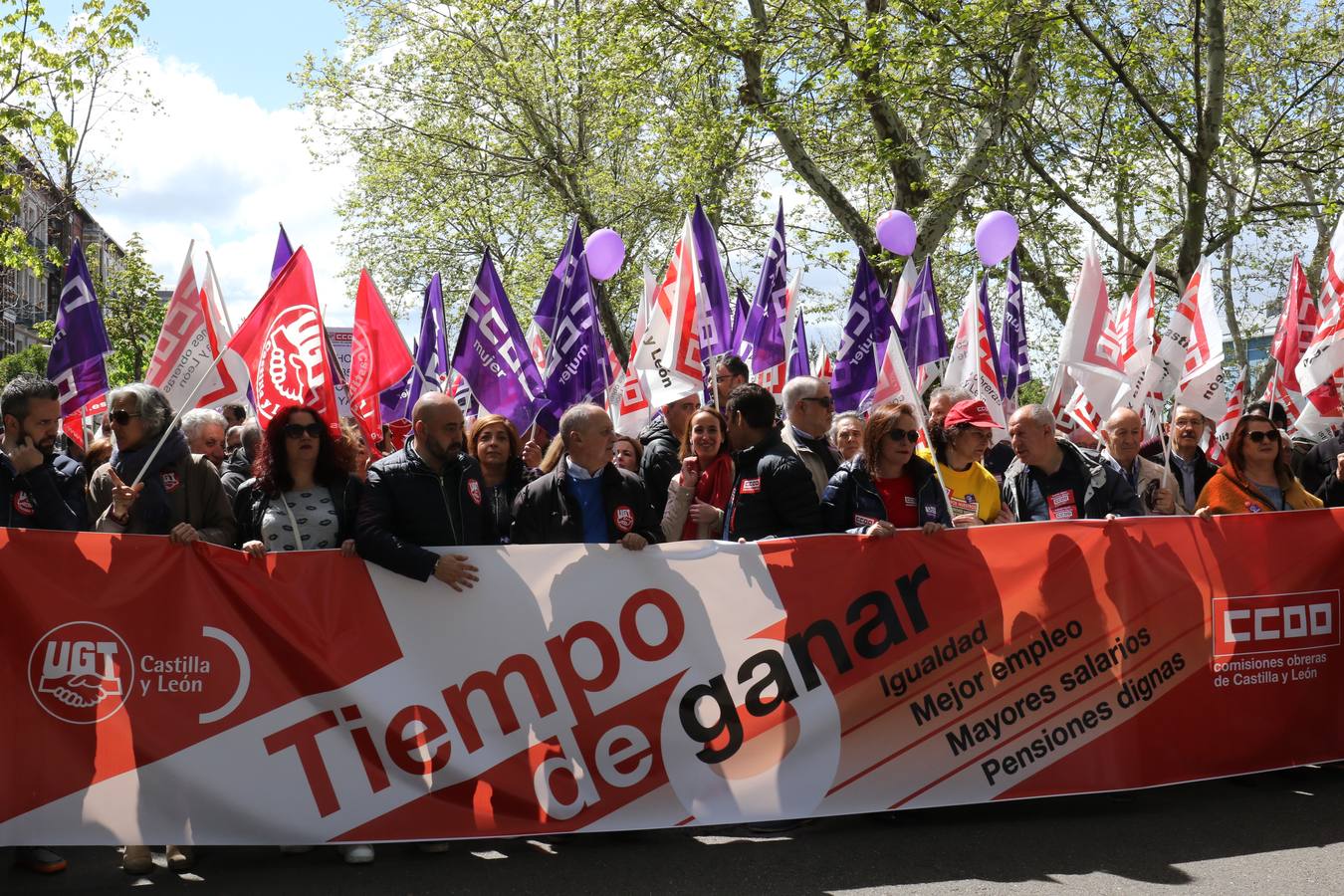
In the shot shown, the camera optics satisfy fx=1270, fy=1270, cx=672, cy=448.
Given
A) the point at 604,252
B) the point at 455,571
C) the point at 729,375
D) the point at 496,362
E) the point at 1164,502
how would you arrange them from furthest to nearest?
the point at 604,252, the point at 496,362, the point at 729,375, the point at 1164,502, the point at 455,571

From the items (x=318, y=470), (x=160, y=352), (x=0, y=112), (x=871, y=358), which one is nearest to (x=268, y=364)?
(x=318, y=470)

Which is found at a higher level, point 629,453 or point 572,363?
point 572,363

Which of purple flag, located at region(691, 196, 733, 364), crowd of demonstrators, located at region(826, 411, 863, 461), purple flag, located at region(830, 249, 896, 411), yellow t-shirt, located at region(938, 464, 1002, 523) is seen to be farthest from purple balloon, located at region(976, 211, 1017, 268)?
yellow t-shirt, located at region(938, 464, 1002, 523)

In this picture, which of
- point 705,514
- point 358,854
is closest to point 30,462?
point 358,854

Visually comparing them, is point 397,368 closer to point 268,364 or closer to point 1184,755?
point 268,364

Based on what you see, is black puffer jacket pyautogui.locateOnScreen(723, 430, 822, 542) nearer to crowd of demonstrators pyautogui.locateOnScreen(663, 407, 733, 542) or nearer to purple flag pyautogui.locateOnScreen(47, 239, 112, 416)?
crowd of demonstrators pyautogui.locateOnScreen(663, 407, 733, 542)

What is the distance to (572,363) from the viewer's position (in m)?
9.51

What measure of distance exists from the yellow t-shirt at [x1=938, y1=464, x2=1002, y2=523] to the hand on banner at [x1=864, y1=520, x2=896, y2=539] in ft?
3.05

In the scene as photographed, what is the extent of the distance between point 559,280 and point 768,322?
180cm

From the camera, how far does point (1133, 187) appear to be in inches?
724

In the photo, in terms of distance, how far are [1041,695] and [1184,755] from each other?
76 centimetres

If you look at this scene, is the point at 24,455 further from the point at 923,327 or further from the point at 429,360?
the point at 923,327

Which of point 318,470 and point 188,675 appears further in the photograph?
point 318,470

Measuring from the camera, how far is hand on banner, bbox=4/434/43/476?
17.9ft
